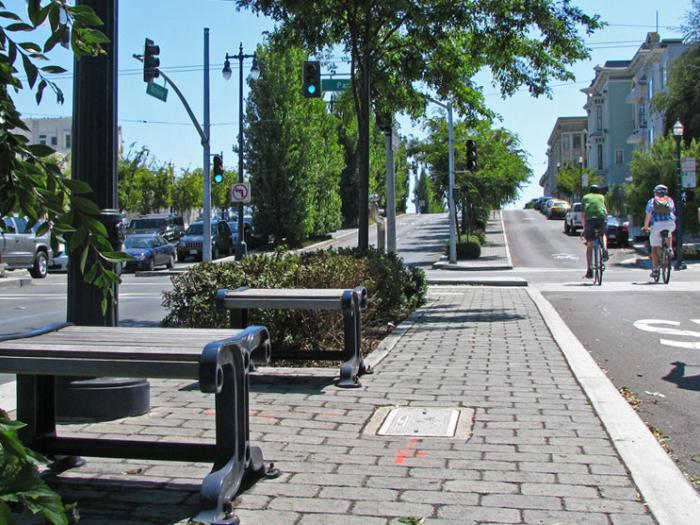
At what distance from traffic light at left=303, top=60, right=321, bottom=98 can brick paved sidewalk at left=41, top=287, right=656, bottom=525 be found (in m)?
9.34

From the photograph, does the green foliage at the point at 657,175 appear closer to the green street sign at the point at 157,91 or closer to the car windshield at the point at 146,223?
the green street sign at the point at 157,91

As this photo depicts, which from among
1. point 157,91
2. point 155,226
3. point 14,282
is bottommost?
point 14,282

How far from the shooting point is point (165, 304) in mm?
8031

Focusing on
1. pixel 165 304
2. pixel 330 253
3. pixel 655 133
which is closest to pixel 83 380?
pixel 165 304

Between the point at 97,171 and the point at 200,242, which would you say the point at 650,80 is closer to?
the point at 200,242

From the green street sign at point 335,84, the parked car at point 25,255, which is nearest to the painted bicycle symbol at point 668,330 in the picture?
the green street sign at point 335,84

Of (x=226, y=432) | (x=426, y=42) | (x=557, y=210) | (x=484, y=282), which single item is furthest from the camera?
(x=557, y=210)

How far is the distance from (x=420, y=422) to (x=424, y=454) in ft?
2.34

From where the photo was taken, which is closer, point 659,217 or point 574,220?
point 659,217

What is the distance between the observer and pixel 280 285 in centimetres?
786

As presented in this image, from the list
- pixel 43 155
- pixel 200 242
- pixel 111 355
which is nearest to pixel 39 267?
pixel 200 242

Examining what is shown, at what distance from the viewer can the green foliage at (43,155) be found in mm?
2072

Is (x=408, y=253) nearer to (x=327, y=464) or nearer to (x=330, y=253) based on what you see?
(x=330, y=253)

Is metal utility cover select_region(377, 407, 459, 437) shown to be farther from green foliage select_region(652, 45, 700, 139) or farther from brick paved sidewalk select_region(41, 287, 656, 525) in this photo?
green foliage select_region(652, 45, 700, 139)
